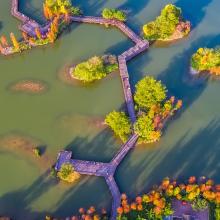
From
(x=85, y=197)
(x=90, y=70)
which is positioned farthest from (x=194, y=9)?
(x=85, y=197)

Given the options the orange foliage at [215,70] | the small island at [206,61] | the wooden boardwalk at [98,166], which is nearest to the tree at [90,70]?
the wooden boardwalk at [98,166]

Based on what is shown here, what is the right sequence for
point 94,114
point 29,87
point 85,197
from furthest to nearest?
point 29,87 → point 94,114 → point 85,197

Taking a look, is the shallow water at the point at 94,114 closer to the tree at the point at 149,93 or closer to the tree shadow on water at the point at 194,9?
the tree shadow on water at the point at 194,9

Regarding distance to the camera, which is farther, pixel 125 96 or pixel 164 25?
pixel 164 25

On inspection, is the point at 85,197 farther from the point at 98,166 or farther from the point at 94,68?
the point at 94,68

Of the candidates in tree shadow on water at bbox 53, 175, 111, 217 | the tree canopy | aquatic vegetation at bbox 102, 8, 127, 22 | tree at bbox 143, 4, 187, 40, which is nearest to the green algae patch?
the tree canopy

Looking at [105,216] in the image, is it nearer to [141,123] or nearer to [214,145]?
[141,123]

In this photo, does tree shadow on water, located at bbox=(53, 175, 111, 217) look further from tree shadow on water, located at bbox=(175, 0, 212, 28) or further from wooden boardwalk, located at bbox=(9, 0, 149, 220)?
tree shadow on water, located at bbox=(175, 0, 212, 28)
